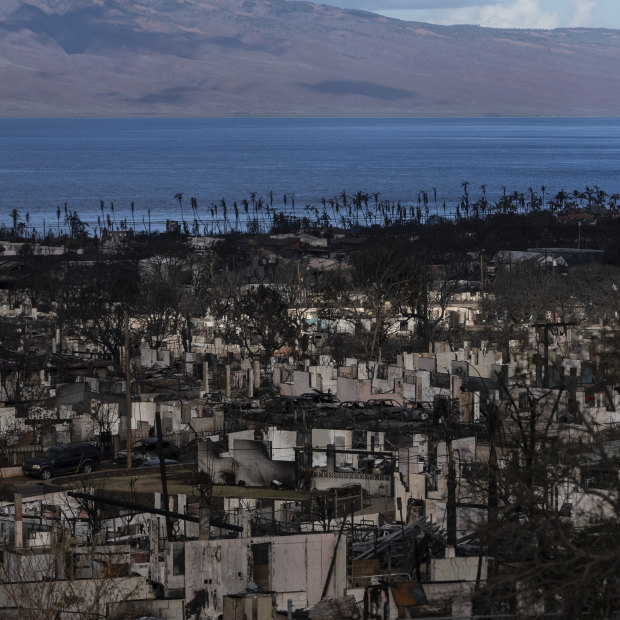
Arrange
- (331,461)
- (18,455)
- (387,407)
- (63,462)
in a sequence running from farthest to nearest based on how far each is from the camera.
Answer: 1. (387,407)
2. (18,455)
3. (63,462)
4. (331,461)

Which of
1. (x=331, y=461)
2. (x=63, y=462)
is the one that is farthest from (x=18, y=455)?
(x=331, y=461)

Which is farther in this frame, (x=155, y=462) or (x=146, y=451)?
(x=146, y=451)

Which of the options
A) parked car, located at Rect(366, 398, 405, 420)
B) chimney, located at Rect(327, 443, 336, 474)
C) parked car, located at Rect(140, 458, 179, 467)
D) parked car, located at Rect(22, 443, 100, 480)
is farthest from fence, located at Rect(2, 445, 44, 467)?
parked car, located at Rect(366, 398, 405, 420)

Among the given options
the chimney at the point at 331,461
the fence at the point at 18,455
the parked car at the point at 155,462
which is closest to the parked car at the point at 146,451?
the parked car at the point at 155,462

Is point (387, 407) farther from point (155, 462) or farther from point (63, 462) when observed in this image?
point (63, 462)

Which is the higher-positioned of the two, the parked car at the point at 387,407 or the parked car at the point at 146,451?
the parked car at the point at 387,407

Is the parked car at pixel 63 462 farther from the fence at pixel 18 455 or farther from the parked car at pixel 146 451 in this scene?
the fence at pixel 18 455
